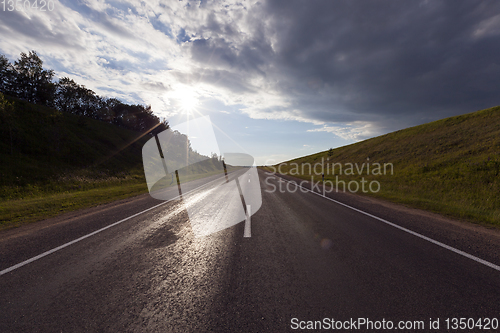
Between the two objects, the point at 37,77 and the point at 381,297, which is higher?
the point at 37,77

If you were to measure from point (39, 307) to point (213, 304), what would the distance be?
7.22 feet

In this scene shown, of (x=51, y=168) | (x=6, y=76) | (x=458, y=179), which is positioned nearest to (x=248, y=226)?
(x=458, y=179)

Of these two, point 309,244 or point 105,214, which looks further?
point 105,214

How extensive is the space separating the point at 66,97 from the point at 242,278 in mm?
72965

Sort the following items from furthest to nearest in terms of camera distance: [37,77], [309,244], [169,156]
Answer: [169,156]
[37,77]
[309,244]

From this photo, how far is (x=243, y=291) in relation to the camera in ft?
9.14

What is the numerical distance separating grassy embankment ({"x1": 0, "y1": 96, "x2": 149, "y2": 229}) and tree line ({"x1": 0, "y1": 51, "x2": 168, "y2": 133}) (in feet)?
67.3

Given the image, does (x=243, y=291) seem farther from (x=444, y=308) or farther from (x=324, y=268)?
(x=444, y=308)

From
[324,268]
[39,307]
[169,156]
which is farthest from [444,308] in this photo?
[169,156]

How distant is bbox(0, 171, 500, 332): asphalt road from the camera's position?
231 centimetres

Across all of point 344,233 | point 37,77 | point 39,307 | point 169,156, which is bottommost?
point 344,233

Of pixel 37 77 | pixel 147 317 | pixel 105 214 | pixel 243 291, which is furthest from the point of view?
pixel 37 77

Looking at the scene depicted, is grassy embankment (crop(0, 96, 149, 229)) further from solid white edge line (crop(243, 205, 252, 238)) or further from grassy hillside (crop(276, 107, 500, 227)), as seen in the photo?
grassy hillside (crop(276, 107, 500, 227))

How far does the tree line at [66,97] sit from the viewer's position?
42.0 m
